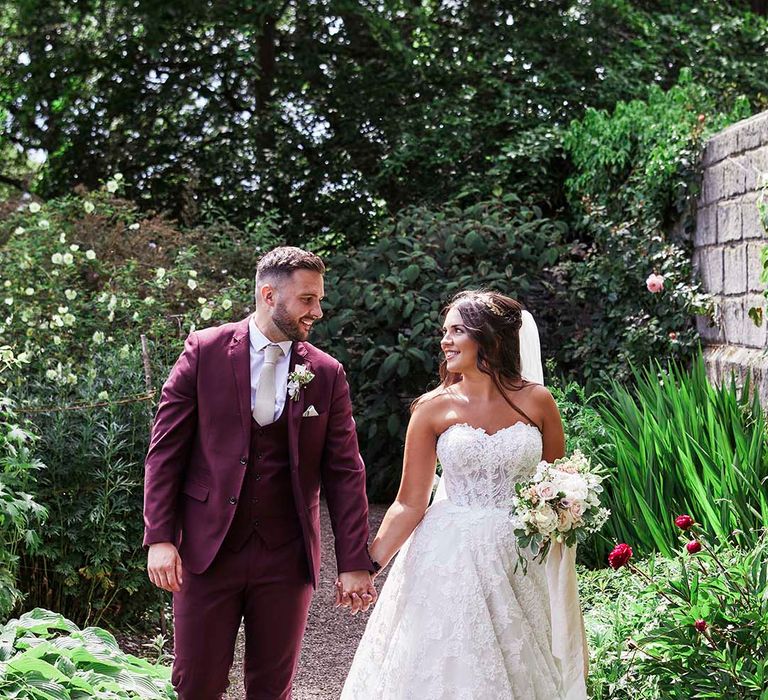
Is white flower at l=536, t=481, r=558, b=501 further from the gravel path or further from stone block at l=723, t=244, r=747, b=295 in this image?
stone block at l=723, t=244, r=747, b=295

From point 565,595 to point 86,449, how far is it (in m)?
2.39

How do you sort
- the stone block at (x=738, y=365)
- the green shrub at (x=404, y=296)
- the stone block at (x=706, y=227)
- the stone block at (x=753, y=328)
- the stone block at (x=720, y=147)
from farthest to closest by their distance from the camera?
the green shrub at (x=404, y=296)
the stone block at (x=706, y=227)
the stone block at (x=720, y=147)
the stone block at (x=753, y=328)
the stone block at (x=738, y=365)

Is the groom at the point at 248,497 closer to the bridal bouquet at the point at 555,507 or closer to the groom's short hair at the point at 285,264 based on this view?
the groom's short hair at the point at 285,264

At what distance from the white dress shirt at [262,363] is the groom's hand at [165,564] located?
0.53 meters

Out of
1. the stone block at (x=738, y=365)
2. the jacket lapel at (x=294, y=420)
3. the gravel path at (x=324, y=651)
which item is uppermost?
the stone block at (x=738, y=365)

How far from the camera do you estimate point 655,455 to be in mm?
4906

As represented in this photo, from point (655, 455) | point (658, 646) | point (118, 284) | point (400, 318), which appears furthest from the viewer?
point (400, 318)

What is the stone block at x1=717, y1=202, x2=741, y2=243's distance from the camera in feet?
20.7

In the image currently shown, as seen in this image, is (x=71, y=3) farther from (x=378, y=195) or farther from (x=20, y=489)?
(x=20, y=489)

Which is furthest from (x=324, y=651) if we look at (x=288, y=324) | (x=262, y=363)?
(x=288, y=324)

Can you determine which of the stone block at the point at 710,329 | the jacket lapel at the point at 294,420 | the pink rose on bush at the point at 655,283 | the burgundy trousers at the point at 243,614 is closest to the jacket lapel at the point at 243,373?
the jacket lapel at the point at 294,420

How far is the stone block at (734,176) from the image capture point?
20.6 feet

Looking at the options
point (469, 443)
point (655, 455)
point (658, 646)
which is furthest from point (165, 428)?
point (655, 455)

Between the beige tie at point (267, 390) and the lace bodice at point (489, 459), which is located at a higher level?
the beige tie at point (267, 390)
